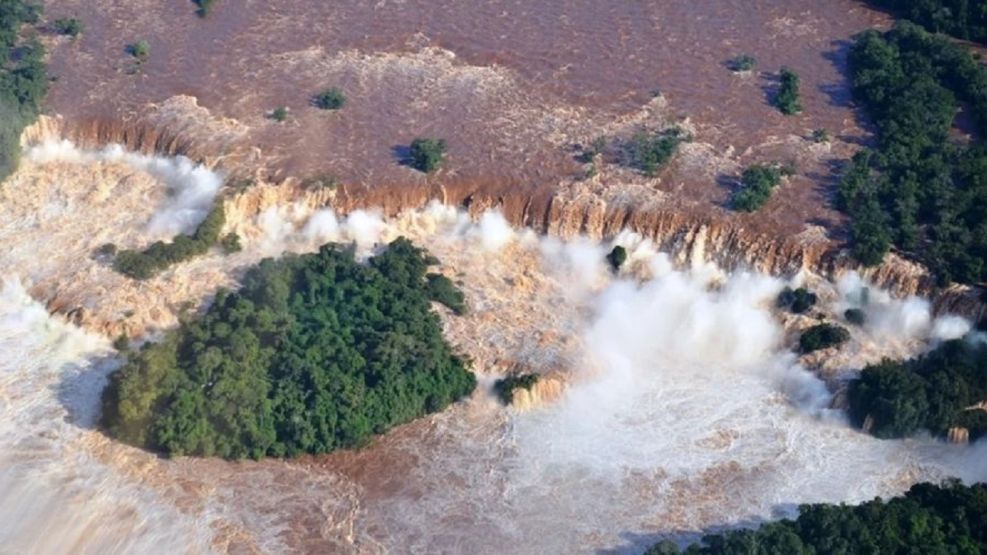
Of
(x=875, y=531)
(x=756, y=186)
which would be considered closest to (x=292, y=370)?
(x=875, y=531)

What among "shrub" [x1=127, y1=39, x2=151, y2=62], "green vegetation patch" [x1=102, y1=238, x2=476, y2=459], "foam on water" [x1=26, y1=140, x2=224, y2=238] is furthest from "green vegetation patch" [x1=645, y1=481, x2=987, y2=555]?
"shrub" [x1=127, y1=39, x2=151, y2=62]

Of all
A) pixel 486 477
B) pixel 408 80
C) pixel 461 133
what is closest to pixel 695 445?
pixel 486 477

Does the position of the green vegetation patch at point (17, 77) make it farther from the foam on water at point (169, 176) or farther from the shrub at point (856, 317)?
the shrub at point (856, 317)

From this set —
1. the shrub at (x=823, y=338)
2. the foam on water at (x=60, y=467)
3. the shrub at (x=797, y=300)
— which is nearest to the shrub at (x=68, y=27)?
the foam on water at (x=60, y=467)

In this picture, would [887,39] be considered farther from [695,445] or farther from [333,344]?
[333,344]

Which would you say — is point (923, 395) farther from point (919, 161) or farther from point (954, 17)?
point (954, 17)
